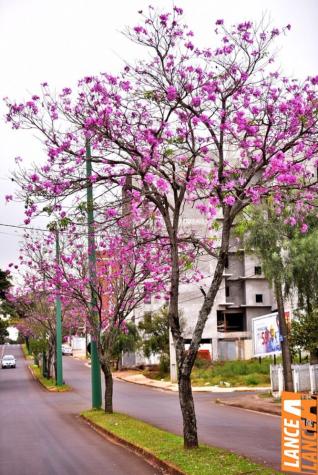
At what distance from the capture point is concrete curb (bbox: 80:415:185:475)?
11.8 meters

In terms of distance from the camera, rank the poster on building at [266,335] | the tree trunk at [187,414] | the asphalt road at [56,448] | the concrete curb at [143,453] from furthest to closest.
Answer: the poster on building at [266,335] → the tree trunk at [187,414] → the asphalt road at [56,448] → the concrete curb at [143,453]

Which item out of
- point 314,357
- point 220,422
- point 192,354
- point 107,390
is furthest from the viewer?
point 314,357

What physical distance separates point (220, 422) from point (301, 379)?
869 cm

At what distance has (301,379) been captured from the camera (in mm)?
28797

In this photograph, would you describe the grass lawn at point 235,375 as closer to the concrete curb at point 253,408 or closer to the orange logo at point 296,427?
the concrete curb at point 253,408

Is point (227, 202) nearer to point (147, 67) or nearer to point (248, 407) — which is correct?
point (147, 67)

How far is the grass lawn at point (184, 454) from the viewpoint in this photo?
35.9ft

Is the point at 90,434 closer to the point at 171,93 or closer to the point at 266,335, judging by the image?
→ the point at 171,93

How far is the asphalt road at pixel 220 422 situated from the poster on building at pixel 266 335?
10.5ft

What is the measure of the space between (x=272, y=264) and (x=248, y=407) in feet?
17.7

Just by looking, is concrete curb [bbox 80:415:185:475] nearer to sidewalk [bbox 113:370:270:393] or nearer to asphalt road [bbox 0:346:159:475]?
asphalt road [bbox 0:346:159:475]

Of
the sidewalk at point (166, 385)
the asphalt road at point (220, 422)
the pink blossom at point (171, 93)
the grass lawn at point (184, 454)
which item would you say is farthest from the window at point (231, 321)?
the pink blossom at point (171, 93)

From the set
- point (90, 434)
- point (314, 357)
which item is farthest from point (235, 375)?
point (90, 434)

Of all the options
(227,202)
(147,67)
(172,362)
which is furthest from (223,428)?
(172,362)
